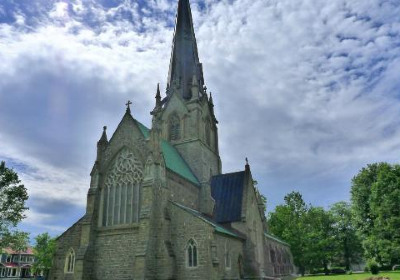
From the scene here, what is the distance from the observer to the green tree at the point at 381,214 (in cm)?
3838

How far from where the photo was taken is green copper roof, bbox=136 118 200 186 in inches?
1120

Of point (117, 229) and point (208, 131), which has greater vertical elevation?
point (208, 131)

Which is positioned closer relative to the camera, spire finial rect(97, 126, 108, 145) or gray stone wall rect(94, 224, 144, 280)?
gray stone wall rect(94, 224, 144, 280)

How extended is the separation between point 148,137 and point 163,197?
16.6 feet

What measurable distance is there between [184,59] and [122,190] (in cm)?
2180

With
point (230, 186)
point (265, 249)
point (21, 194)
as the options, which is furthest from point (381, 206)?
point (21, 194)

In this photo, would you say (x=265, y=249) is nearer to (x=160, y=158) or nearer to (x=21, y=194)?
(x=160, y=158)

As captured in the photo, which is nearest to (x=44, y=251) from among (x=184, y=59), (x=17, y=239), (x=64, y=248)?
(x=17, y=239)

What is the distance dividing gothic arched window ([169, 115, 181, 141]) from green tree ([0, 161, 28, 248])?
16.2 m

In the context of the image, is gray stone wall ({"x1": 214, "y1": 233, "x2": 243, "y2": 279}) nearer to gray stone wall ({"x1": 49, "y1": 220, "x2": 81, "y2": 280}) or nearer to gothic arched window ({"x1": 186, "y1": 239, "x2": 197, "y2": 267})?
gothic arched window ({"x1": 186, "y1": 239, "x2": 197, "y2": 267})

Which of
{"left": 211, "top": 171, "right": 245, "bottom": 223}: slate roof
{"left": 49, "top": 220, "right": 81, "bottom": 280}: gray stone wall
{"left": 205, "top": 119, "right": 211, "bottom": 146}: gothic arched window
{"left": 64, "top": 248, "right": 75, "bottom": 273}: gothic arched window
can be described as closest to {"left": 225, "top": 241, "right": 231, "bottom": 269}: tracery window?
{"left": 211, "top": 171, "right": 245, "bottom": 223}: slate roof

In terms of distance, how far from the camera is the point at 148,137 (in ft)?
83.6

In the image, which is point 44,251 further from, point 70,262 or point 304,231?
point 304,231

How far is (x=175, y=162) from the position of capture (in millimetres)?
31047
